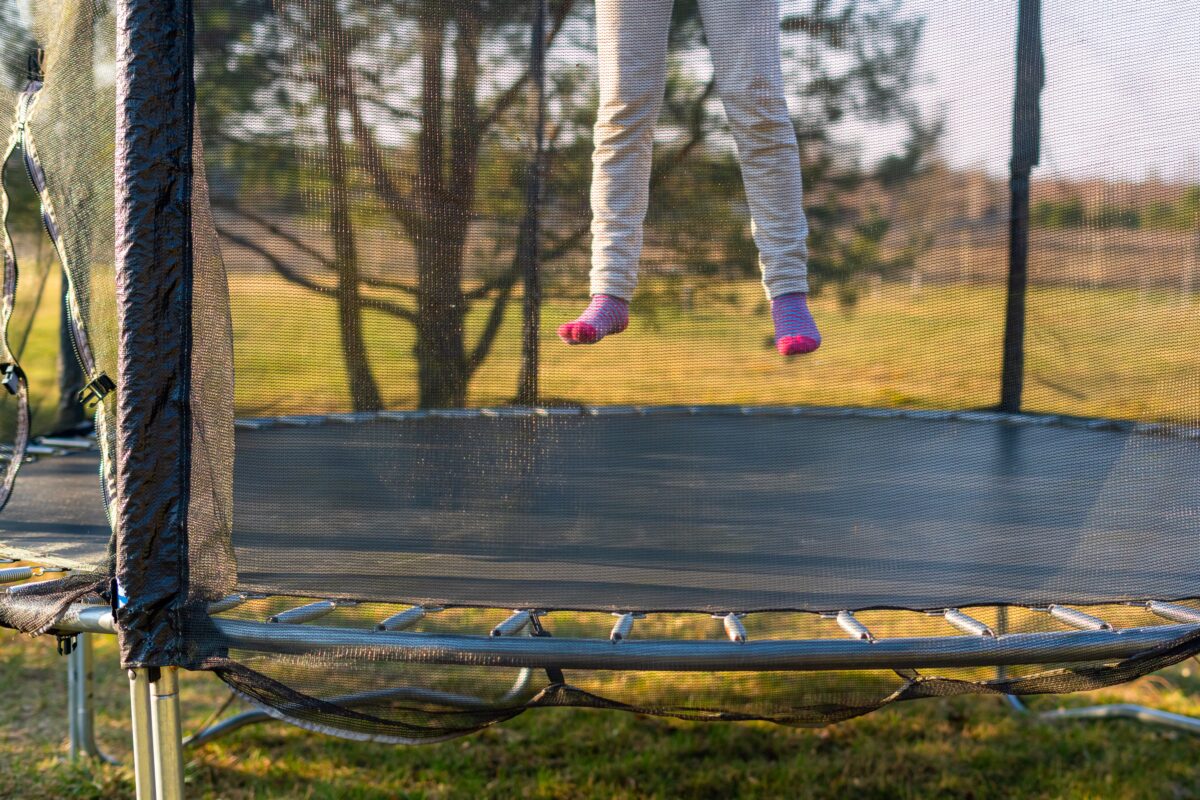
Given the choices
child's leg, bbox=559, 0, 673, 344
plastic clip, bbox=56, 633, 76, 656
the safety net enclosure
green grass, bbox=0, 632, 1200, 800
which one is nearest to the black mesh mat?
the safety net enclosure

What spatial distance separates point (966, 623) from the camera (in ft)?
3.44

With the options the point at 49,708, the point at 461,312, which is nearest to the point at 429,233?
the point at 461,312

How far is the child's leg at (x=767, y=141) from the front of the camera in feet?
4.23

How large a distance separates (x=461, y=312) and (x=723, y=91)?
1.53 ft

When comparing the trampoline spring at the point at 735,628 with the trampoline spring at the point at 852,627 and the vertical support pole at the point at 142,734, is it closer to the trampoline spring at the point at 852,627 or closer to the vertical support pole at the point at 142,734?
the trampoline spring at the point at 852,627

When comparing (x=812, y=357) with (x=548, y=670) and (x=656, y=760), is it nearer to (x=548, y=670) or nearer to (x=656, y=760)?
(x=656, y=760)

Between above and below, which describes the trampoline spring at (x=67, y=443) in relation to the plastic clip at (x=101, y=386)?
below

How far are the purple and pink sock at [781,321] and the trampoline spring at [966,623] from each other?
1.37 feet

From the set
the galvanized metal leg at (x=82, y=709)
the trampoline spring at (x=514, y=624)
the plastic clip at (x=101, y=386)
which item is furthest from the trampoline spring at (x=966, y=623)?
the galvanized metal leg at (x=82, y=709)

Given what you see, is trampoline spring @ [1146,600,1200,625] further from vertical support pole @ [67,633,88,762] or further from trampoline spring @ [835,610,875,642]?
vertical support pole @ [67,633,88,762]

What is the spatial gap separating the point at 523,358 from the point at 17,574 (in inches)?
26.8

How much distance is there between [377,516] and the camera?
1.19m

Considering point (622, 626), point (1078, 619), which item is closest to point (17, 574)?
point (622, 626)

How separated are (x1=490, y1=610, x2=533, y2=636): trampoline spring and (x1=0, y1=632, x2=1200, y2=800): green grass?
0.67 meters
